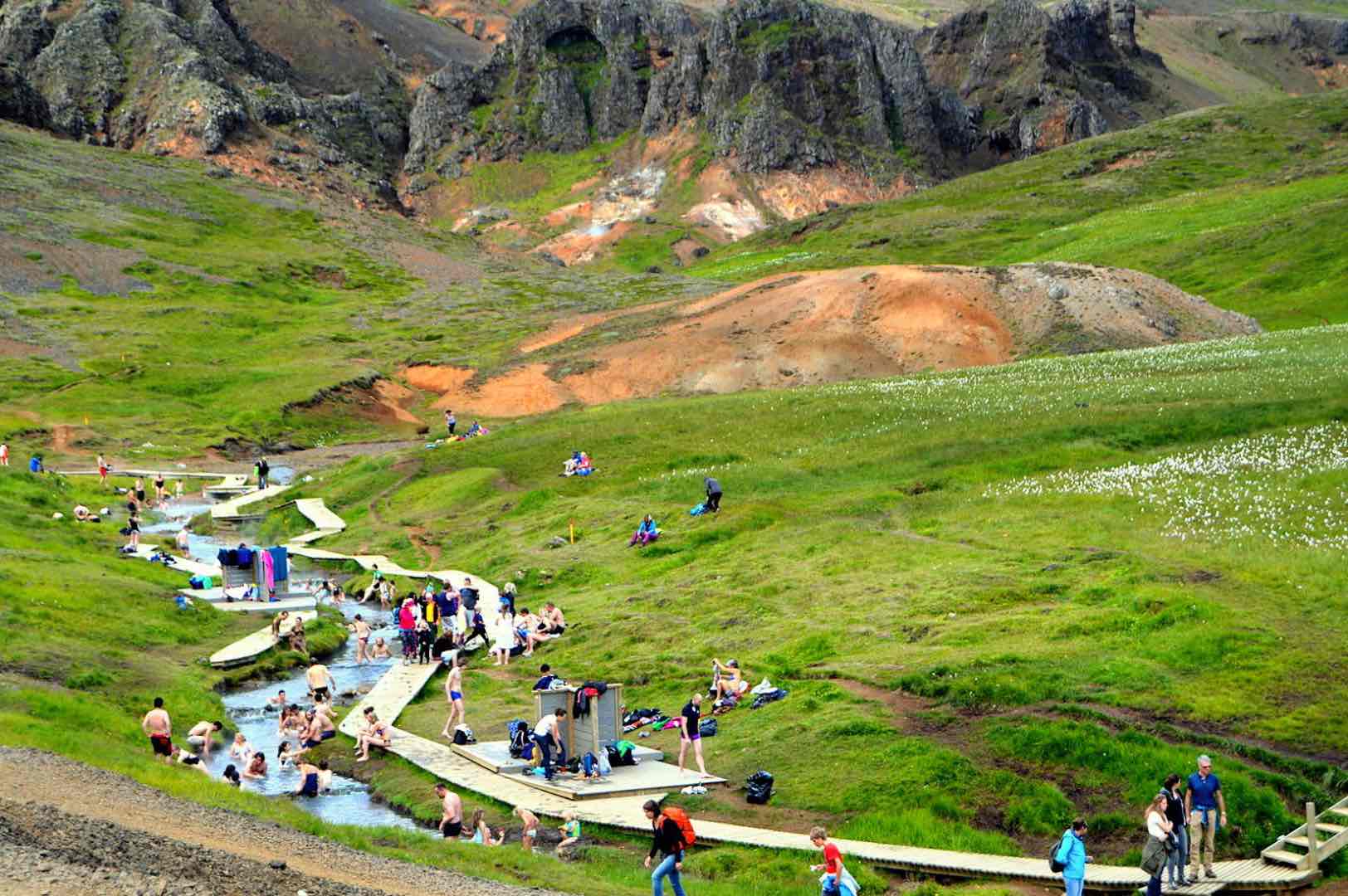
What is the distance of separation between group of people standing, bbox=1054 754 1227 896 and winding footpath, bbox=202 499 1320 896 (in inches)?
17.0

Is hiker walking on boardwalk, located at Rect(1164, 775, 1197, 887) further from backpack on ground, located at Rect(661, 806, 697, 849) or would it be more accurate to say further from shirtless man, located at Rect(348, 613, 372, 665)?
shirtless man, located at Rect(348, 613, 372, 665)

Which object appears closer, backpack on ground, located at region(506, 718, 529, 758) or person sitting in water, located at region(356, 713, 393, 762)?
backpack on ground, located at region(506, 718, 529, 758)

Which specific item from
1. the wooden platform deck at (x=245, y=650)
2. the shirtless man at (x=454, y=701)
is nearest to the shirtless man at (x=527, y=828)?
the shirtless man at (x=454, y=701)

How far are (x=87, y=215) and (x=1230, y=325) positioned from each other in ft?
456

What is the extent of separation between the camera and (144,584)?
59844mm

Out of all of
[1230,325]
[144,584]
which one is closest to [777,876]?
[144,584]

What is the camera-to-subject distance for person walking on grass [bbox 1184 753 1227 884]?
93.2ft

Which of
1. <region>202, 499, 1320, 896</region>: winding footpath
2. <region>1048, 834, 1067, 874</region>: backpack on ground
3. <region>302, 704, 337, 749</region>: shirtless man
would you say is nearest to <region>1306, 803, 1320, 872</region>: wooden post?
<region>202, 499, 1320, 896</region>: winding footpath

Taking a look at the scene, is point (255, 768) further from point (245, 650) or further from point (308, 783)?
point (245, 650)

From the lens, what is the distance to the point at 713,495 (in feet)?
214

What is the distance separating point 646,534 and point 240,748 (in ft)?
86.2

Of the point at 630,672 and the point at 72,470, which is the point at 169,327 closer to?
the point at 72,470

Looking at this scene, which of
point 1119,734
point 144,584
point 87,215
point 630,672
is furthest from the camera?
point 87,215

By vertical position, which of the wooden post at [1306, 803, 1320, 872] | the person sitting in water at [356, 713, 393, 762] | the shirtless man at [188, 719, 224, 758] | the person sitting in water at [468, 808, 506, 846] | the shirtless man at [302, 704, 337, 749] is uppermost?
the wooden post at [1306, 803, 1320, 872]
